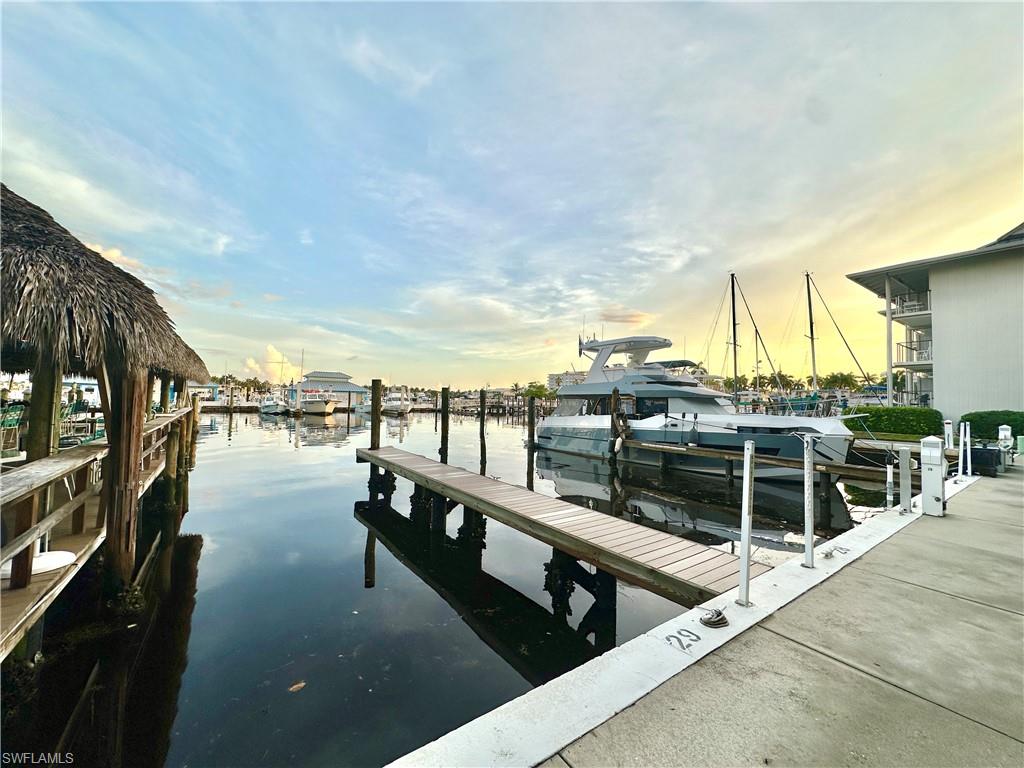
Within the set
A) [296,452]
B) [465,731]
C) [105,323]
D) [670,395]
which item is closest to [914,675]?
[465,731]

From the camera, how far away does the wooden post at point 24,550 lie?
3.26 meters

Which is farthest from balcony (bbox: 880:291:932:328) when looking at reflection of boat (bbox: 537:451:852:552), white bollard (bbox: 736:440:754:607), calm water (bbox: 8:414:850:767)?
white bollard (bbox: 736:440:754:607)

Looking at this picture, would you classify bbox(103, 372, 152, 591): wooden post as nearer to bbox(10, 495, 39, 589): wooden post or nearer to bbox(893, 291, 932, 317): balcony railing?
bbox(10, 495, 39, 589): wooden post

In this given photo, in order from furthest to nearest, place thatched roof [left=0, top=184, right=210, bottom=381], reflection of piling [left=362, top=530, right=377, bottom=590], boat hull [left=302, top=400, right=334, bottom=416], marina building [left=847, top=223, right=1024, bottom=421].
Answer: boat hull [left=302, top=400, right=334, bottom=416] → marina building [left=847, top=223, right=1024, bottom=421] → reflection of piling [left=362, top=530, right=377, bottom=590] → thatched roof [left=0, top=184, right=210, bottom=381]

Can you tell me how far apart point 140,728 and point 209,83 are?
1059cm

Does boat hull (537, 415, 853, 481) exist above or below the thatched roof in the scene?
below

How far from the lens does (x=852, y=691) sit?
7.44 feet

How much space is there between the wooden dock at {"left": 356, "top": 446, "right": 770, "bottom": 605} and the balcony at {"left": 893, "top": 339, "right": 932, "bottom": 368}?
2668 cm

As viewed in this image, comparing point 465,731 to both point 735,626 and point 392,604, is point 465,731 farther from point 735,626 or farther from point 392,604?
point 392,604

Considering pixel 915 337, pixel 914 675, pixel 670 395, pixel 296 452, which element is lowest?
pixel 296 452

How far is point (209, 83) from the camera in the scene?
8.63 meters

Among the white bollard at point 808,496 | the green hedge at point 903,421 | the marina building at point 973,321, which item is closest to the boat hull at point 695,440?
the green hedge at point 903,421

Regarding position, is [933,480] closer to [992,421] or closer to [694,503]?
[694,503]

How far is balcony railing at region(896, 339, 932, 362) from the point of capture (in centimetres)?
2394
